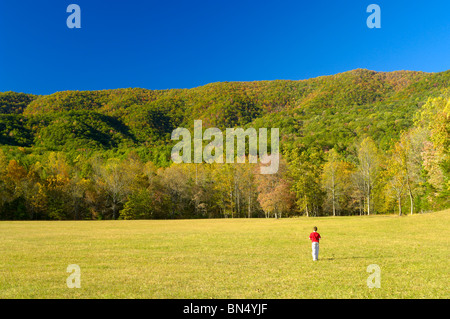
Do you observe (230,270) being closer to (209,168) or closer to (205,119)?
(209,168)

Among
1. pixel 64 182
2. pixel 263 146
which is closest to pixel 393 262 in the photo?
pixel 64 182

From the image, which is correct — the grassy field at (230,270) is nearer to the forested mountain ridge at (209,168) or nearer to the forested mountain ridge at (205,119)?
the forested mountain ridge at (209,168)

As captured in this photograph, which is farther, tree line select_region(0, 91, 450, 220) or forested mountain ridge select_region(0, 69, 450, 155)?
forested mountain ridge select_region(0, 69, 450, 155)

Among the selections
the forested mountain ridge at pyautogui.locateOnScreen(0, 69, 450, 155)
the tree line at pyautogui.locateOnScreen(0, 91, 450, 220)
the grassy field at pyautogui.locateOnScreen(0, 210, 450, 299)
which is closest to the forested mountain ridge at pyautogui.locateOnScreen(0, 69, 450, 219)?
the tree line at pyautogui.locateOnScreen(0, 91, 450, 220)

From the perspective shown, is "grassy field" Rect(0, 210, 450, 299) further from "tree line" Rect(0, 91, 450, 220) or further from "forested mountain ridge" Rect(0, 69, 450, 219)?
"tree line" Rect(0, 91, 450, 220)

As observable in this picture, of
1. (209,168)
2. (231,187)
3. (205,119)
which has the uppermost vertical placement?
(205,119)

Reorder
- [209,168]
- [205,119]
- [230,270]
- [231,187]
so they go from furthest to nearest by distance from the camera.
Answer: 1. [205,119]
2. [209,168]
3. [231,187]
4. [230,270]

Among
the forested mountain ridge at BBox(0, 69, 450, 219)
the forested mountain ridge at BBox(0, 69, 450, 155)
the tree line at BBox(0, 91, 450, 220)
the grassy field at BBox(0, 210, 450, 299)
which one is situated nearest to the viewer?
the grassy field at BBox(0, 210, 450, 299)

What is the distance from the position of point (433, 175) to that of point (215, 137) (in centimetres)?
9950

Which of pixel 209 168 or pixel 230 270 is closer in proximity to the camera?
pixel 230 270

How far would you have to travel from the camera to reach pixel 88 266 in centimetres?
1583

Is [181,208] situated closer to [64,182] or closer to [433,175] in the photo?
[64,182]

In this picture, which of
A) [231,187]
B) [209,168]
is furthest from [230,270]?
[209,168]

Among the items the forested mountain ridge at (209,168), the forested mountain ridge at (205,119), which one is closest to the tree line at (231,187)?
the forested mountain ridge at (209,168)
